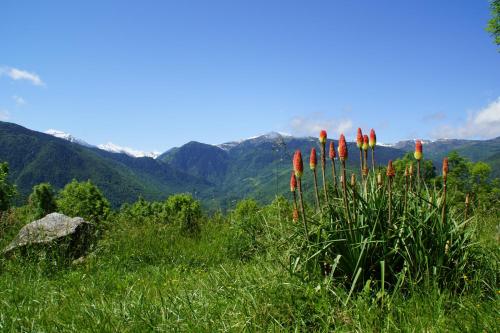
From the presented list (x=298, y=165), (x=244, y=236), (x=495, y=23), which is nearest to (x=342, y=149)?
(x=298, y=165)

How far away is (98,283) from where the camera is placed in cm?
657

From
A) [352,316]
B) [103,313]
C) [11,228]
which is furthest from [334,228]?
[11,228]

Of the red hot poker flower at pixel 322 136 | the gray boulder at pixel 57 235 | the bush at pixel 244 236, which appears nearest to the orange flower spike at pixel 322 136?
the red hot poker flower at pixel 322 136

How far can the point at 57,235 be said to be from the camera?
29.5 feet

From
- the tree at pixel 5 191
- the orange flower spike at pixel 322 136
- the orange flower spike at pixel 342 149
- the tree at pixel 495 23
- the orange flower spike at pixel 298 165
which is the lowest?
the tree at pixel 5 191

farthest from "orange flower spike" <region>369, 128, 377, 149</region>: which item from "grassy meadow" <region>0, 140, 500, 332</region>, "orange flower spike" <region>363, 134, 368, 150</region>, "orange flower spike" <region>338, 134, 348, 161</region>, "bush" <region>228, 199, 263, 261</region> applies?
"bush" <region>228, 199, 263, 261</region>

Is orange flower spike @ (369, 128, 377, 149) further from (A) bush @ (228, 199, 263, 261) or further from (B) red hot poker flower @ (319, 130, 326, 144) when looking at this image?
(A) bush @ (228, 199, 263, 261)

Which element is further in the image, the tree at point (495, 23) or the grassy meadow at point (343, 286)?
the tree at point (495, 23)

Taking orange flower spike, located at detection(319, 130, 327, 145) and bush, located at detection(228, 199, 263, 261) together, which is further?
bush, located at detection(228, 199, 263, 261)

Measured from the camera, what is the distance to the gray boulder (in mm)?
8539

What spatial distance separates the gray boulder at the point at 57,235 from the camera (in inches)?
336

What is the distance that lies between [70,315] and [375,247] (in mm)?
3389

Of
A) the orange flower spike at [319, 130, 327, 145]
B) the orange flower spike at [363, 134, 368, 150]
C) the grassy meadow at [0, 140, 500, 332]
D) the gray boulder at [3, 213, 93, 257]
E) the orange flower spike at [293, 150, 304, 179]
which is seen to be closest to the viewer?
the grassy meadow at [0, 140, 500, 332]

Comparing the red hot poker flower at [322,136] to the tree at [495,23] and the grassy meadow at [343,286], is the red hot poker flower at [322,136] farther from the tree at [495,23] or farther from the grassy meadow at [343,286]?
the tree at [495,23]
